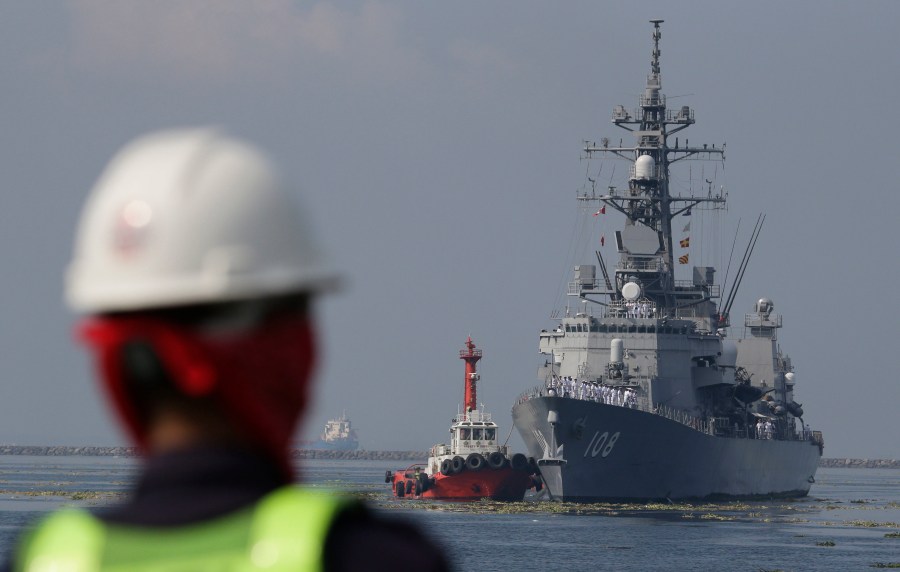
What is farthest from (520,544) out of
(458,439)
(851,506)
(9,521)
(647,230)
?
(851,506)

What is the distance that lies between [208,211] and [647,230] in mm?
72577

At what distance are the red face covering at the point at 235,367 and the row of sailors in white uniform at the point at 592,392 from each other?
6273 cm

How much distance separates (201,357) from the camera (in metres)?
2.06

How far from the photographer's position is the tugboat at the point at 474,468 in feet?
222

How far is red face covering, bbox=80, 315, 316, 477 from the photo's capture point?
2061 mm

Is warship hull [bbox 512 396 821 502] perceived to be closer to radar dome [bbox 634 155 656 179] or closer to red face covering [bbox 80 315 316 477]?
radar dome [bbox 634 155 656 179]

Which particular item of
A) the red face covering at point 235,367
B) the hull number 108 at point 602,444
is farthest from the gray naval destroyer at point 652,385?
the red face covering at point 235,367

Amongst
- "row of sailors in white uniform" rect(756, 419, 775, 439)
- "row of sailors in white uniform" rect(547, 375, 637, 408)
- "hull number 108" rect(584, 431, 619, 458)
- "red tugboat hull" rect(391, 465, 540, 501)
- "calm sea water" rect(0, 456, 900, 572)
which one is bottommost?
"calm sea water" rect(0, 456, 900, 572)

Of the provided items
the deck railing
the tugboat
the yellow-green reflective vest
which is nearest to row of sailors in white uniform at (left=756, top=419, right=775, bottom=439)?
the deck railing

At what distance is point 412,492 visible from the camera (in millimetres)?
72125

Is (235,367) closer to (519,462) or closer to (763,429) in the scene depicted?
(519,462)

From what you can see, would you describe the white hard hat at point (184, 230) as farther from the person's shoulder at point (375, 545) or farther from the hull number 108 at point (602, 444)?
the hull number 108 at point (602, 444)

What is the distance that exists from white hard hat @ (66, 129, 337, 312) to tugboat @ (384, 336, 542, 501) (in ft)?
214

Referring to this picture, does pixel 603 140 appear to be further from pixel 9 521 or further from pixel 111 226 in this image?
pixel 111 226
